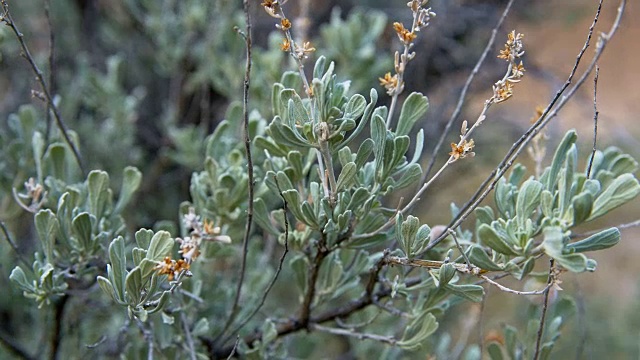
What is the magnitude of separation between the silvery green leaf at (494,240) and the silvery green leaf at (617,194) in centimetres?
9

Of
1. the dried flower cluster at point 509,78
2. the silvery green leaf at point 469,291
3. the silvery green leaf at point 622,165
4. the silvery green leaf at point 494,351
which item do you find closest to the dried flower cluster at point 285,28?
the dried flower cluster at point 509,78

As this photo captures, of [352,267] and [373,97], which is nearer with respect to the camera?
[373,97]

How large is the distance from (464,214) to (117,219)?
53 cm

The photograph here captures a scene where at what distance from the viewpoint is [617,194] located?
740 millimetres

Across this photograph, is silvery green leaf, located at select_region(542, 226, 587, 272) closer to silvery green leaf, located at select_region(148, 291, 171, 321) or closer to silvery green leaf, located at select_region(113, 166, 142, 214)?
silvery green leaf, located at select_region(148, 291, 171, 321)

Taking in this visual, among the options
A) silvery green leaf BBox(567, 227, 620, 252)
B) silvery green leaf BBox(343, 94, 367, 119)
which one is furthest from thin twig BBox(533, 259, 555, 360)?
silvery green leaf BBox(343, 94, 367, 119)

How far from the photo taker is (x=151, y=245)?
0.80 m

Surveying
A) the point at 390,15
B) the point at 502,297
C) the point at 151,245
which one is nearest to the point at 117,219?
the point at 151,245

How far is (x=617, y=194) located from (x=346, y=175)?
30 centimetres

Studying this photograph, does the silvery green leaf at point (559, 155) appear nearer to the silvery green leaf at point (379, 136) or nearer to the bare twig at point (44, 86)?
the silvery green leaf at point (379, 136)

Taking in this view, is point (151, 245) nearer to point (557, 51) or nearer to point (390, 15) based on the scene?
point (390, 15)

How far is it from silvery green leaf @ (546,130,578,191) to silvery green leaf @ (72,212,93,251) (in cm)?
59

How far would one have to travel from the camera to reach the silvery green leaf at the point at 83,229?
911mm

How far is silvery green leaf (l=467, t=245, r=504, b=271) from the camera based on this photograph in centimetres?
77
